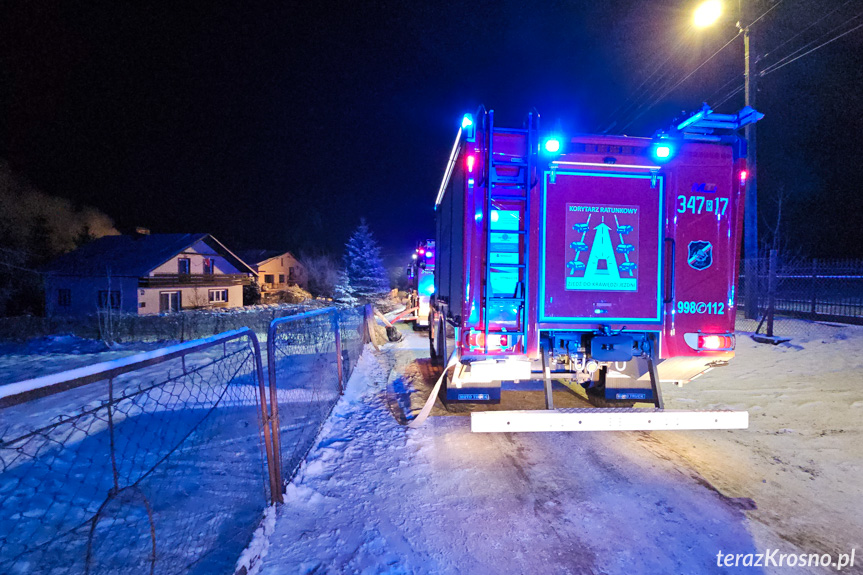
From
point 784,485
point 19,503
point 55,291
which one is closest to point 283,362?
point 19,503

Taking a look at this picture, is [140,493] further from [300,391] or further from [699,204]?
[699,204]

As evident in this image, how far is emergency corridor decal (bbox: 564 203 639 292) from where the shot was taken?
4.69 m

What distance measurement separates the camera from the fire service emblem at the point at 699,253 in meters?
4.77

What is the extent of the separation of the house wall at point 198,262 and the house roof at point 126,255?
0.47 meters

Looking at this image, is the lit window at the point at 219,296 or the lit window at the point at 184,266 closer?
the lit window at the point at 184,266

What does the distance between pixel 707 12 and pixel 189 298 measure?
1437 inches

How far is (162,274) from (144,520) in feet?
109

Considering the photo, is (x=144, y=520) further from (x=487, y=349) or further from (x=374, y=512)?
(x=487, y=349)

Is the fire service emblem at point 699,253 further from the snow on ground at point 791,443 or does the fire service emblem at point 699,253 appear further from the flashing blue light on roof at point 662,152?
the snow on ground at point 791,443

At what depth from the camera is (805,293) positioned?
12695 mm

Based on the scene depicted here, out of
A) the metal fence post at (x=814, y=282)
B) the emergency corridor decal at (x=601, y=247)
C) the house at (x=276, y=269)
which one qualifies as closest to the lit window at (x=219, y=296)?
the house at (x=276, y=269)

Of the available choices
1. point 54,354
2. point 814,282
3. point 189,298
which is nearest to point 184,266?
point 189,298

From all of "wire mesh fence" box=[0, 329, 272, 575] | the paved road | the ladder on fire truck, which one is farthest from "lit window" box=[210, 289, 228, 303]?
the ladder on fire truck

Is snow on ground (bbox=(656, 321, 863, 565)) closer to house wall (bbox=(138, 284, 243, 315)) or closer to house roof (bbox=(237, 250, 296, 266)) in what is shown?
house wall (bbox=(138, 284, 243, 315))
